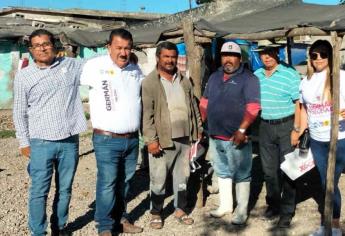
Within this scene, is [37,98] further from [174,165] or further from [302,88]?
[302,88]

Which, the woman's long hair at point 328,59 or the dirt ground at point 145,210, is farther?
the dirt ground at point 145,210

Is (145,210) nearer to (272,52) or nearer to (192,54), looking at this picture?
(192,54)

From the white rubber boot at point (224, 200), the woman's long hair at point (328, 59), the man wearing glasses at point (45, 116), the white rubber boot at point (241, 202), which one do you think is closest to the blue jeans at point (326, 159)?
the woman's long hair at point (328, 59)

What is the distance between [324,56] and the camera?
4.02 meters

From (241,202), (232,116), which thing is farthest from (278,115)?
(241,202)

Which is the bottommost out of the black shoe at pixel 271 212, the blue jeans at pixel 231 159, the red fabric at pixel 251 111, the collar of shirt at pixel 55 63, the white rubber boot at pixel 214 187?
the black shoe at pixel 271 212

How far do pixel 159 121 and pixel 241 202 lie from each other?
1.27 m

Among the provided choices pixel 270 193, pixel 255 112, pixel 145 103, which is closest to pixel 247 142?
Result: pixel 255 112

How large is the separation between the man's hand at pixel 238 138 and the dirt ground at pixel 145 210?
0.98 meters

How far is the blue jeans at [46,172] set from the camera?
414cm

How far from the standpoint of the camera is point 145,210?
18.6 ft

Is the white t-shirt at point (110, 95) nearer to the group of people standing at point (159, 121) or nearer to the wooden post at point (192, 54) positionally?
the group of people standing at point (159, 121)

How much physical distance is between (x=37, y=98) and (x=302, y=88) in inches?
94.1

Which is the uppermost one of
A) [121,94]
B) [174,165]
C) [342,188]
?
[121,94]
